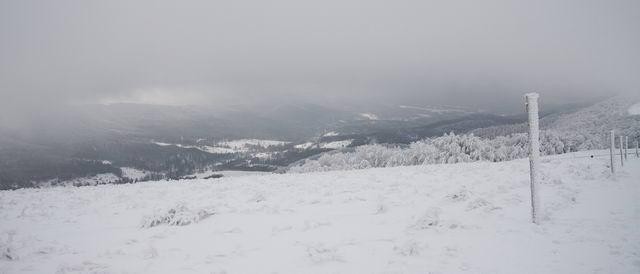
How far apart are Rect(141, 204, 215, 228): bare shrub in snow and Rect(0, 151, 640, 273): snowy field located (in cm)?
4

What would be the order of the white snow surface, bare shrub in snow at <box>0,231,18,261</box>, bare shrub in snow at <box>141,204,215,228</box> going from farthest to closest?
the white snow surface
bare shrub in snow at <box>141,204,215,228</box>
bare shrub in snow at <box>0,231,18,261</box>

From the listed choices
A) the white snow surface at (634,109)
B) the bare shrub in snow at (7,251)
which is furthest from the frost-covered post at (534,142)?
the white snow surface at (634,109)

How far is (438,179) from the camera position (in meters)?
19.9

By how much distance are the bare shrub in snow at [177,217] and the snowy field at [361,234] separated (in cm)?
4

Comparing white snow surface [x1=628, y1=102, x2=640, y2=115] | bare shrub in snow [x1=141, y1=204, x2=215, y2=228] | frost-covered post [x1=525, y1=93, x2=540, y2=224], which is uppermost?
white snow surface [x1=628, y1=102, x2=640, y2=115]

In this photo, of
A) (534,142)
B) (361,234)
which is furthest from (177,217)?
(534,142)

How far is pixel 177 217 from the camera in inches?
510

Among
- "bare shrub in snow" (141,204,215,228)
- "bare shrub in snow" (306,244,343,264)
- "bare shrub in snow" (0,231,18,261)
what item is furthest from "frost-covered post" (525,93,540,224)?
"bare shrub in snow" (0,231,18,261)

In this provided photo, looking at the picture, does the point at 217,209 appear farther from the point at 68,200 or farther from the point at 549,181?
the point at 549,181

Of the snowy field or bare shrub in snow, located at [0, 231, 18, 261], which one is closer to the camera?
the snowy field

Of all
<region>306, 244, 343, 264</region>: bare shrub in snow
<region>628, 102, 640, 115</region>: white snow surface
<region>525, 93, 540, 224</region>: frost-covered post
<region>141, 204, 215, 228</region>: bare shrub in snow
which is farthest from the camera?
<region>628, 102, 640, 115</region>: white snow surface

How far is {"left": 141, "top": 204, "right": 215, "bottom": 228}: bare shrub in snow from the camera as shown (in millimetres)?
12859

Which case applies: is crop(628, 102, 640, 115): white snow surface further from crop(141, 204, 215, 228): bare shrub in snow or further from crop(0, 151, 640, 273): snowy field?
crop(141, 204, 215, 228): bare shrub in snow

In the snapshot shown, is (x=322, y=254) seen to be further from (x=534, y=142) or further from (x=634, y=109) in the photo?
(x=634, y=109)
